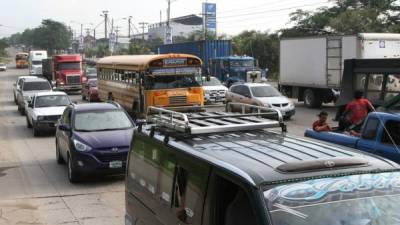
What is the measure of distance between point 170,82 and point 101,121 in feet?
26.0

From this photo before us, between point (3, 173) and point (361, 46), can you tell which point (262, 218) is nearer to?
point (3, 173)

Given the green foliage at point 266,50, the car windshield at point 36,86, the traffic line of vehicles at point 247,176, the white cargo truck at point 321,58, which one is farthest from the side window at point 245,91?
the green foliage at point 266,50

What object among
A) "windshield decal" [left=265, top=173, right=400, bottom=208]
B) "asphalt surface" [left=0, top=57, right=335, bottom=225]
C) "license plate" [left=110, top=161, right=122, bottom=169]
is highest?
"windshield decal" [left=265, top=173, right=400, bottom=208]

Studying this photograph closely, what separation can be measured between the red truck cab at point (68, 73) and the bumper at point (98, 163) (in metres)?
32.8

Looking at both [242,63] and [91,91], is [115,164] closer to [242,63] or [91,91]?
[91,91]

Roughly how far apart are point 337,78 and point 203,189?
78.4 feet

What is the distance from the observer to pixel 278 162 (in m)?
3.96

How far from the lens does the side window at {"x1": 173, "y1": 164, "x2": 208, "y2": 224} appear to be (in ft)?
13.5

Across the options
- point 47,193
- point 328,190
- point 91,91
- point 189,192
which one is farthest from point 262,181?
point 91,91

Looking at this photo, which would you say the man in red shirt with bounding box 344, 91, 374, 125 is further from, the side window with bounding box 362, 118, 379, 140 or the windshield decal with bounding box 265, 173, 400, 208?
the windshield decal with bounding box 265, 173, 400, 208

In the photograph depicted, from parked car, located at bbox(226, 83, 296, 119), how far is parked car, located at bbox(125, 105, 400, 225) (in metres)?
18.4

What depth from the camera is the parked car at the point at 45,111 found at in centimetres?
2045

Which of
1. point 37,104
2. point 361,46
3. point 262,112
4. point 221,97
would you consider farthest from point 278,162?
point 221,97

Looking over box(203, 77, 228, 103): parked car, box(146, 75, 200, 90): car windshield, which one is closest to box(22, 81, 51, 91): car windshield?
box(203, 77, 228, 103): parked car
